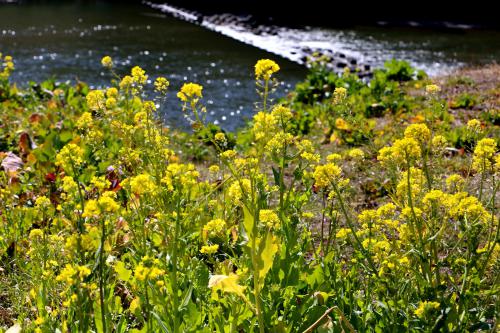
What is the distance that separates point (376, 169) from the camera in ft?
14.3

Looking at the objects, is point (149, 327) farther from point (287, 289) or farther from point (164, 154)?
point (164, 154)

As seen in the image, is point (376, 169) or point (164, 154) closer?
point (164, 154)

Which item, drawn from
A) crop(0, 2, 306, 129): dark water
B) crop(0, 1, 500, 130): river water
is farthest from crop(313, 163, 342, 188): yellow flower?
crop(0, 1, 500, 130): river water

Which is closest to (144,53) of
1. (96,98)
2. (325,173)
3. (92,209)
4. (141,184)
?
(96,98)

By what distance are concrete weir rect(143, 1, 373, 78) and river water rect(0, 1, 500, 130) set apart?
0.20 metres

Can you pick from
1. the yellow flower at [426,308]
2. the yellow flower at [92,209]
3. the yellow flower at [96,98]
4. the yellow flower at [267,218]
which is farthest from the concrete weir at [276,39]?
the yellow flower at [92,209]

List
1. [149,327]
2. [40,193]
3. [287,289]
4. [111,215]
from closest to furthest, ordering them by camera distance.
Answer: [111,215], [149,327], [287,289], [40,193]

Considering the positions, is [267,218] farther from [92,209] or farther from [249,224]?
[92,209]

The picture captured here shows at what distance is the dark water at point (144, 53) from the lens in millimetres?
9375

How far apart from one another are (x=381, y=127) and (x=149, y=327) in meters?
4.03

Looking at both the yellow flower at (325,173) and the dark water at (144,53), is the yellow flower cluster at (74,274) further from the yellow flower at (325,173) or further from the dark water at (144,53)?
the dark water at (144,53)

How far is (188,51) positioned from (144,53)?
0.84 m

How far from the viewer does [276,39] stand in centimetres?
1423

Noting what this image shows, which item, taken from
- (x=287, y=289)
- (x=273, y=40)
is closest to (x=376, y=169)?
(x=287, y=289)
